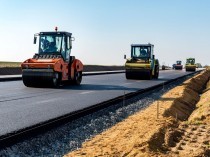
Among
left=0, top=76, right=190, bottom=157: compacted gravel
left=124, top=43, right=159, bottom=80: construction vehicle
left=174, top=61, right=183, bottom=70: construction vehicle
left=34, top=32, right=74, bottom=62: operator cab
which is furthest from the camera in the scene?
left=174, top=61, right=183, bottom=70: construction vehicle

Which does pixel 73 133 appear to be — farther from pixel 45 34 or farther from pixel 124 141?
pixel 45 34

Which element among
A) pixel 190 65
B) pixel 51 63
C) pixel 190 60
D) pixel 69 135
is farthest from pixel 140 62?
pixel 190 60

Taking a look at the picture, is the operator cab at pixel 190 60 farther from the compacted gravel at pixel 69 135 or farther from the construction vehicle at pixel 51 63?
the compacted gravel at pixel 69 135

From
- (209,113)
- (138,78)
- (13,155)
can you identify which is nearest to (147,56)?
(138,78)

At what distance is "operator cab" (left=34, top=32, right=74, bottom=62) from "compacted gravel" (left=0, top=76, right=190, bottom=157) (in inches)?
298

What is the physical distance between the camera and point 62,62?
1900 cm

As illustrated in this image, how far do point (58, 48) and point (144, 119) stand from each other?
10.1 metres

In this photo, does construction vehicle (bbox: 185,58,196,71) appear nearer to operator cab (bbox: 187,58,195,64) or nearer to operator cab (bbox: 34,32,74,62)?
operator cab (bbox: 187,58,195,64)

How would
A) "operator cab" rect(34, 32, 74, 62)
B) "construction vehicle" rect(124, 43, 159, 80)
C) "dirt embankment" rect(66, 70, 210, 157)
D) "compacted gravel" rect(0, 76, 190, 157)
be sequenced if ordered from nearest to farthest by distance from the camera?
"dirt embankment" rect(66, 70, 210, 157) < "compacted gravel" rect(0, 76, 190, 157) < "operator cab" rect(34, 32, 74, 62) < "construction vehicle" rect(124, 43, 159, 80)

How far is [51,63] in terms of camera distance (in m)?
18.3

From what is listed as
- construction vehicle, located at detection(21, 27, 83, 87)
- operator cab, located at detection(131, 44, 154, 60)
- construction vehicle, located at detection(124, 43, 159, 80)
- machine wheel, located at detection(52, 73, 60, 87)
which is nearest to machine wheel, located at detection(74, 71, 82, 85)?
construction vehicle, located at detection(21, 27, 83, 87)

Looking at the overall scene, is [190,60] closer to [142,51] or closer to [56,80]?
[142,51]

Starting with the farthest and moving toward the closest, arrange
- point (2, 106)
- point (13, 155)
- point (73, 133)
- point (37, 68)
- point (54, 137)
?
point (37, 68) → point (2, 106) → point (73, 133) → point (54, 137) → point (13, 155)

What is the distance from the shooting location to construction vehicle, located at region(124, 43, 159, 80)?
29.0m
